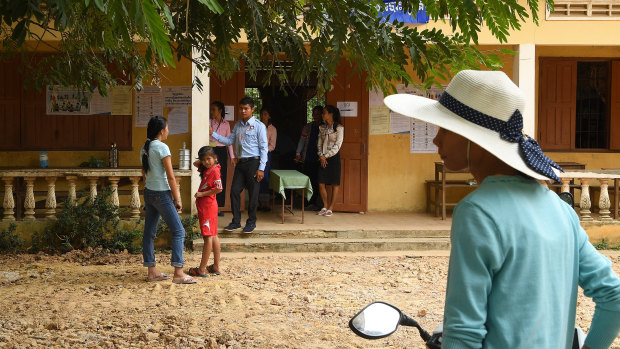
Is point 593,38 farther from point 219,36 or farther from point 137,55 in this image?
point 219,36

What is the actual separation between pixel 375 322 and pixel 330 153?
364 inches

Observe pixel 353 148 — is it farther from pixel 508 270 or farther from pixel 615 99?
pixel 508 270

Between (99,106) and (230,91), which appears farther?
(230,91)

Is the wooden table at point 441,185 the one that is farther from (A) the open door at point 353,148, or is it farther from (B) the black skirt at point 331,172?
(B) the black skirt at point 331,172

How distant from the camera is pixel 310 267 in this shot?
346 inches

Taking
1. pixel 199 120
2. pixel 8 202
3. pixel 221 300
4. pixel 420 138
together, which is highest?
pixel 199 120

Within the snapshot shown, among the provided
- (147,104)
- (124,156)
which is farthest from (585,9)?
(124,156)

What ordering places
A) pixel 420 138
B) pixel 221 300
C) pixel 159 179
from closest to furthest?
pixel 221 300
pixel 159 179
pixel 420 138

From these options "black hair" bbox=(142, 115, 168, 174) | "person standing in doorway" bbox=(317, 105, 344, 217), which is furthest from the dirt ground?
"person standing in doorway" bbox=(317, 105, 344, 217)

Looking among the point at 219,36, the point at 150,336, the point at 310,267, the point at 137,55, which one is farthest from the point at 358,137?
the point at 219,36

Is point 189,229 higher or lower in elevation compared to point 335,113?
lower

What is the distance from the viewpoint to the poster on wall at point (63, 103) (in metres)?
11.1

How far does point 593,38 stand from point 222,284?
686 cm

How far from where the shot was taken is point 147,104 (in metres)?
11.4
